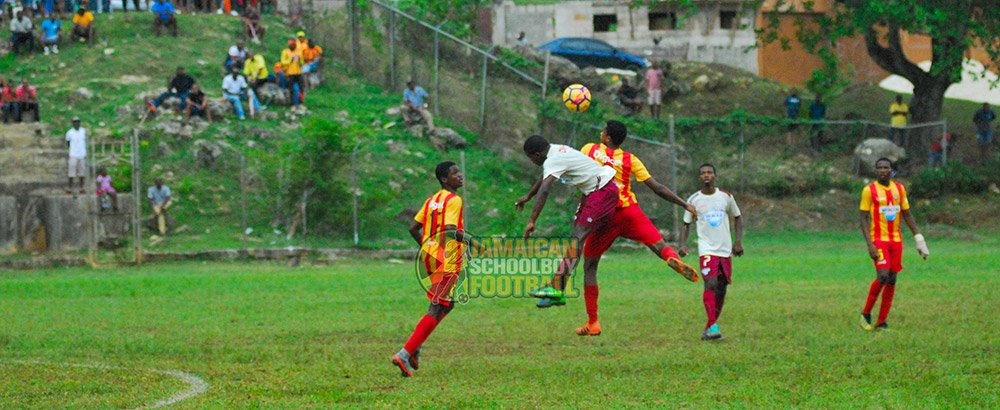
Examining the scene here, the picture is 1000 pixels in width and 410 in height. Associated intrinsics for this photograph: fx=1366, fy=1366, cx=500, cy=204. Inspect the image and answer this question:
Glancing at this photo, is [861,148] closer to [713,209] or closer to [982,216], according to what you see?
[982,216]

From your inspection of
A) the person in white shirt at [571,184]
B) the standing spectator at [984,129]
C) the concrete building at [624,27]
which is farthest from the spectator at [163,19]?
the person in white shirt at [571,184]

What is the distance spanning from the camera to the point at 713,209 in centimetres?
1644

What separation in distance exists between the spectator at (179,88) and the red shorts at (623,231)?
82.8ft

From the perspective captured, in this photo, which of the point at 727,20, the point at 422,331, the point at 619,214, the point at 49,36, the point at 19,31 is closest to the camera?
the point at 422,331

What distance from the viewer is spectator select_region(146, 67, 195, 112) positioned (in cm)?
3816

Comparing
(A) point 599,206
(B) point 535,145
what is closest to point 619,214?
(A) point 599,206

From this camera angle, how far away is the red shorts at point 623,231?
48.7 ft

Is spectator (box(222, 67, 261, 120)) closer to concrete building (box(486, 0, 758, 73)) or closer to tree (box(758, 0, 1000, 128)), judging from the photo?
concrete building (box(486, 0, 758, 73))

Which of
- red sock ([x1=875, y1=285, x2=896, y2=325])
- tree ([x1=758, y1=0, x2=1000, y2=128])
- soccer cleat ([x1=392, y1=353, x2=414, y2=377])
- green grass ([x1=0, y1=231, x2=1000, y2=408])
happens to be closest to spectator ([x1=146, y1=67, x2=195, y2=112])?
green grass ([x1=0, y1=231, x2=1000, y2=408])

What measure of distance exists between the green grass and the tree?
15.3m

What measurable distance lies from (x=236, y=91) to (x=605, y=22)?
803 inches

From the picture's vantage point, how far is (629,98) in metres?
41.6

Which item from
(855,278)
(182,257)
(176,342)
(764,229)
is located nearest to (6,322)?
(176,342)

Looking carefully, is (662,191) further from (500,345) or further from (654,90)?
(654,90)
